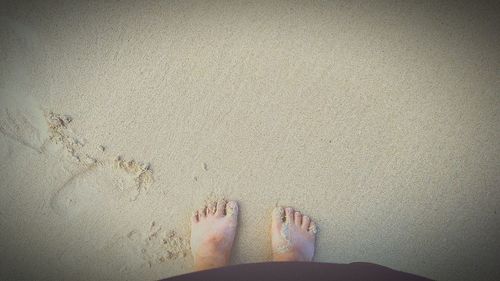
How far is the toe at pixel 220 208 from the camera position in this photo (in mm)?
1661

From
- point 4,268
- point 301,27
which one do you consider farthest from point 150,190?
point 301,27

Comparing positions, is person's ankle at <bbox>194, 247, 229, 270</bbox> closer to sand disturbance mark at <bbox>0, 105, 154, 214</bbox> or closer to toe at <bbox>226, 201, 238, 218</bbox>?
toe at <bbox>226, 201, 238, 218</bbox>

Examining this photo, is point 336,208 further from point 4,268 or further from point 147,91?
point 4,268

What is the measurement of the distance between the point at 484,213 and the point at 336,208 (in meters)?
0.75

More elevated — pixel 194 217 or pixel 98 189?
pixel 98 189

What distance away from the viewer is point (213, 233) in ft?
5.38

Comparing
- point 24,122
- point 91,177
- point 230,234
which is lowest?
point 230,234

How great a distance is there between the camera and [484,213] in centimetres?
164

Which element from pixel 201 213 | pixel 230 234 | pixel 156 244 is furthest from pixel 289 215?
pixel 156 244

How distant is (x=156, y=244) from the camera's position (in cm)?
168

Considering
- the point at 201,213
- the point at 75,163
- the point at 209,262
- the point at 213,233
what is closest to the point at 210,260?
the point at 209,262

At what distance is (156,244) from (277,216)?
25.4 inches

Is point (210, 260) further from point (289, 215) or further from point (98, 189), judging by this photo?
point (98, 189)

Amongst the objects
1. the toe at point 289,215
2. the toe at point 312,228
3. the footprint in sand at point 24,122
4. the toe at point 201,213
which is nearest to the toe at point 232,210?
the toe at point 201,213
